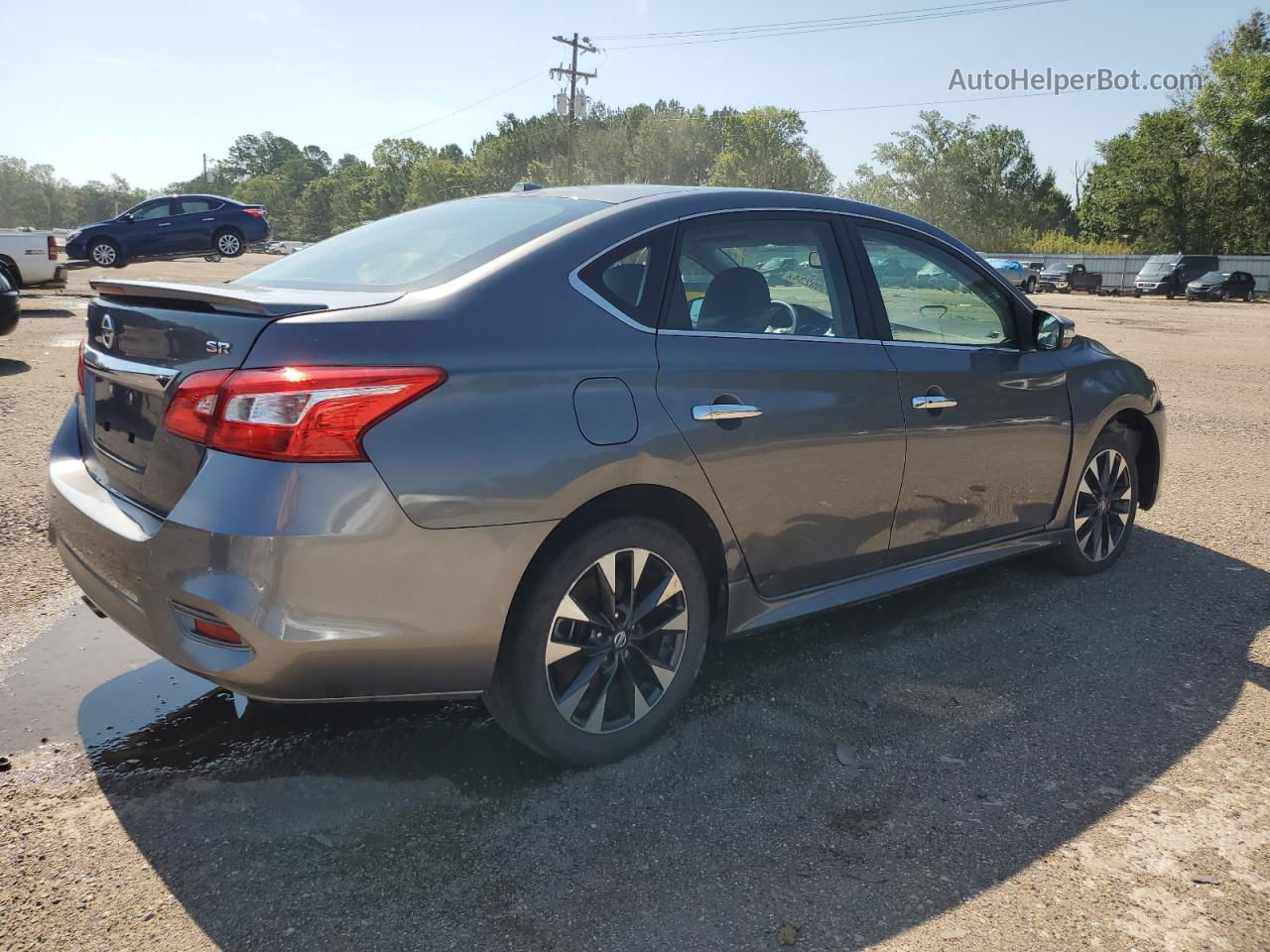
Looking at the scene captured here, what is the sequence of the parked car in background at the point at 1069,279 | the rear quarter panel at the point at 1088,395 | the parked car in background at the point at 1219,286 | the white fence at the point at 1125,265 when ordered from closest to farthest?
the rear quarter panel at the point at 1088,395, the parked car in background at the point at 1219,286, the white fence at the point at 1125,265, the parked car in background at the point at 1069,279

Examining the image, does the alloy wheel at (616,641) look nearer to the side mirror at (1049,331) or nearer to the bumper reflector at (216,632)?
the bumper reflector at (216,632)

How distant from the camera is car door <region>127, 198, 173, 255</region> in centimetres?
2595

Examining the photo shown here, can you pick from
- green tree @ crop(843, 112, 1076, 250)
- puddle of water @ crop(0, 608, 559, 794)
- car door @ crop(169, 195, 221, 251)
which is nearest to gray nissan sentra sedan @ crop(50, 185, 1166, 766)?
puddle of water @ crop(0, 608, 559, 794)

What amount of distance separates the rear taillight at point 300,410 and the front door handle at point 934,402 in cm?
200

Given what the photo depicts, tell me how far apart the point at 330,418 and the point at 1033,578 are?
12.0 ft

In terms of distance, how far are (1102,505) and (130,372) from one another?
417cm

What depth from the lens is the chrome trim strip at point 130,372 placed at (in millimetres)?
2555

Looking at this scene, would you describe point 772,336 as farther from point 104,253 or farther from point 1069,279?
point 1069,279

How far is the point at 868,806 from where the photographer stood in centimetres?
278

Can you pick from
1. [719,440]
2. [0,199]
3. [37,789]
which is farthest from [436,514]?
[0,199]

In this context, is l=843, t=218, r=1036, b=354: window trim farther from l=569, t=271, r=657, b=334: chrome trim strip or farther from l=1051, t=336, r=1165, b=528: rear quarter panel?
l=569, t=271, r=657, b=334: chrome trim strip

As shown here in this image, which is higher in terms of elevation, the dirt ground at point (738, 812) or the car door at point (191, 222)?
the car door at point (191, 222)

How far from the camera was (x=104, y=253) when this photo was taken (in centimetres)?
2580

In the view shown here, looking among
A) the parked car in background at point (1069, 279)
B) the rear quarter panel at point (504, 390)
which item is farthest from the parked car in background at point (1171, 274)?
the rear quarter panel at point (504, 390)
